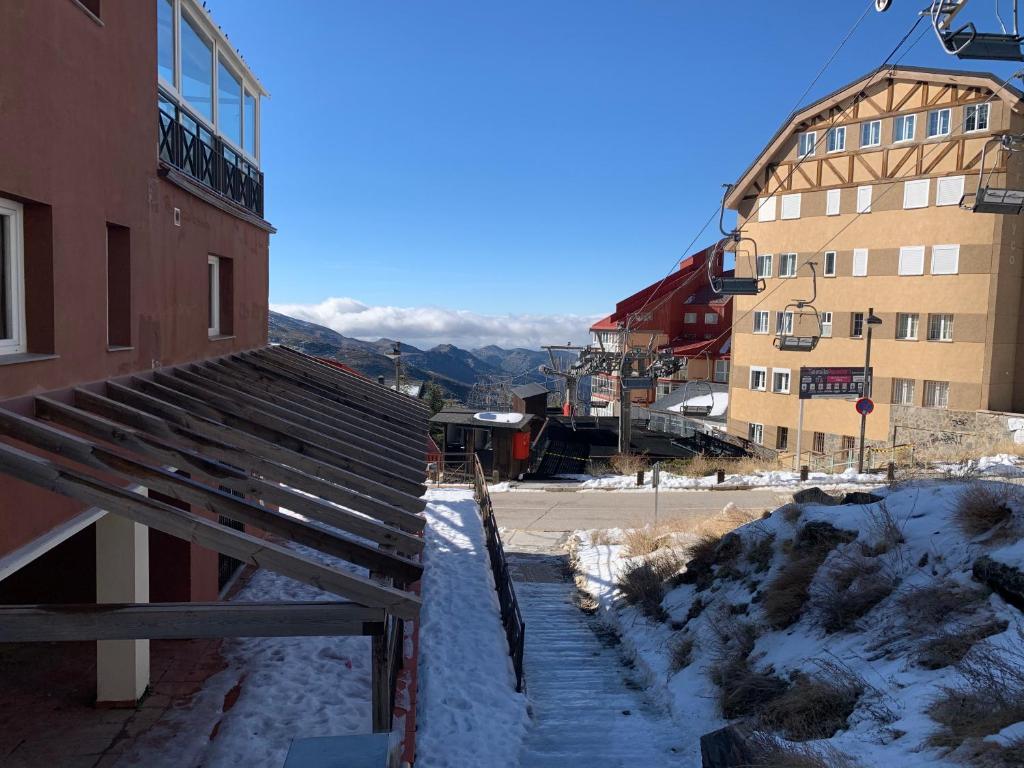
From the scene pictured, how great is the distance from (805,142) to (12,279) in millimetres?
32511

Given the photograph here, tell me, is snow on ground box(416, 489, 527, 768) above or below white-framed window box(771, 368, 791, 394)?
below

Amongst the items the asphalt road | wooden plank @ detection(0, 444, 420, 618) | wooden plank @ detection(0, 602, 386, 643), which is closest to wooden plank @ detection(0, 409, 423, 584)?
wooden plank @ detection(0, 444, 420, 618)

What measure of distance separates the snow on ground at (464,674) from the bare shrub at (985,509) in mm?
5006

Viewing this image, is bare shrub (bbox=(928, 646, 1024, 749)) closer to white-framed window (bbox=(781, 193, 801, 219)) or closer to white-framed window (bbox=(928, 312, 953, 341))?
white-framed window (bbox=(928, 312, 953, 341))

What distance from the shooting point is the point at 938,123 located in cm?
2741

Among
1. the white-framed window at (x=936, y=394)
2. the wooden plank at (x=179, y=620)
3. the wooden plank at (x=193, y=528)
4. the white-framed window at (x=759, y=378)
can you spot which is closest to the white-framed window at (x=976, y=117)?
the white-framed window at (x=936, y=394)

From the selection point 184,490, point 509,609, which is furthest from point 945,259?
point 184,490

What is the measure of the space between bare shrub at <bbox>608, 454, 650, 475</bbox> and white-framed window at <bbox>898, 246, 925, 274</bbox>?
12.6 metres

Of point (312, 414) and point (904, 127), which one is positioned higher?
point (904, 127)

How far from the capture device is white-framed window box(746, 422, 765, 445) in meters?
33.1

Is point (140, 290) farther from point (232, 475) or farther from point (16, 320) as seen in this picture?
point (232, 475)

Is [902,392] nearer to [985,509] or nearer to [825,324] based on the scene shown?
[825,324]

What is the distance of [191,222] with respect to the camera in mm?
7883

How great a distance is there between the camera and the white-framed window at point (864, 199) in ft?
96.2
